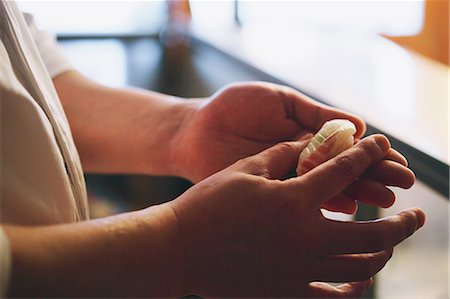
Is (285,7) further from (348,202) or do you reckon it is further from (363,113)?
(348,202)

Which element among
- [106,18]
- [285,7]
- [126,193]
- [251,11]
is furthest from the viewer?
[106,18]

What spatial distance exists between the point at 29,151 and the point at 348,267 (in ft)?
0.76

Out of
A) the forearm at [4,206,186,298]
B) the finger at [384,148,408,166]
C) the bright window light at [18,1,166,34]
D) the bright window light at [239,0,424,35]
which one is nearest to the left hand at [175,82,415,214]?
the finger at [384,148,408,166]

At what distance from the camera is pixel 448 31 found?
1597 millimetres

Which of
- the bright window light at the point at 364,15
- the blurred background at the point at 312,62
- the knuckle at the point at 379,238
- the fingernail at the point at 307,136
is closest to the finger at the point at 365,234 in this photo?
the knuckle at the point at 379,238

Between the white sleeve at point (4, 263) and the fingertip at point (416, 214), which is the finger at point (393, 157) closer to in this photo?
the fingertip at point (416, 214)

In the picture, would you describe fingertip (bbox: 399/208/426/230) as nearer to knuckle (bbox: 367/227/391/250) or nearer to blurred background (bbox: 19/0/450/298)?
knuckle (bbox: 367/227/391/250)

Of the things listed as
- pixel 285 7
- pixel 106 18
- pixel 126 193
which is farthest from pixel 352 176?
pixel 106 18

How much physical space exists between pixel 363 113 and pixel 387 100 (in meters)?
0.08

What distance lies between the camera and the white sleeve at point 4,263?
0.30 m

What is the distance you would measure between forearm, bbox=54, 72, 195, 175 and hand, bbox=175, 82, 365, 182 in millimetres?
41

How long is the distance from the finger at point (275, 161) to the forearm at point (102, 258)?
0.24ft

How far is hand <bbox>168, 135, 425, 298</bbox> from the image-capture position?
1.19 feet

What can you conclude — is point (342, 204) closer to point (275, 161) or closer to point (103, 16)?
point (275, 161)
